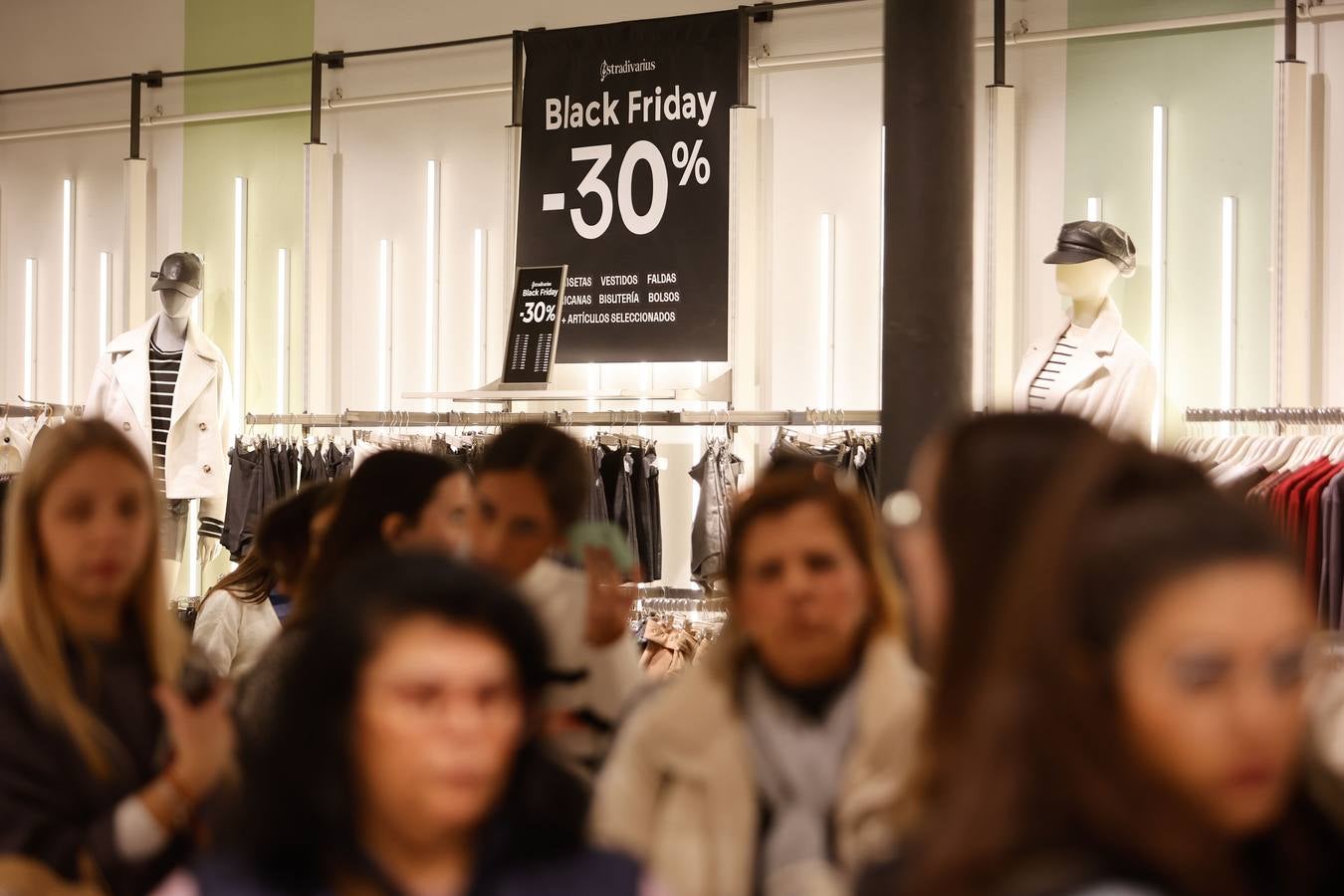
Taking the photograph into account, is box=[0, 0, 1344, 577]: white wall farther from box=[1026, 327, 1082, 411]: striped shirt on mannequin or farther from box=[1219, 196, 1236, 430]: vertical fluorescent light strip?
box=[1026, 327, 1082, 411]: striped shirt on mannequin

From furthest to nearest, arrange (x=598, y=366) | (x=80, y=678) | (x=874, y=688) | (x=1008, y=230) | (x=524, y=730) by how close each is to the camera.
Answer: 1. (x=598, y=366)
2. (x=1008, y=230)
3. (x=80, y=678)
4. (x=874, y=688)
5. (x=524, y=730)

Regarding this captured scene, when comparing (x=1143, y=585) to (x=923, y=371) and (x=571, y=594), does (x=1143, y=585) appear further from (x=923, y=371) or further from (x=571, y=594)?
(x=923, y=371)

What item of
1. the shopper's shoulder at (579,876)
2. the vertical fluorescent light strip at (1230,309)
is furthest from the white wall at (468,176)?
the shopper's shoulder at (579,876)

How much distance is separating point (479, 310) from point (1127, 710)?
6820mm

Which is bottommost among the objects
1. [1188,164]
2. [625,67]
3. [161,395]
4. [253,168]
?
[161,395]

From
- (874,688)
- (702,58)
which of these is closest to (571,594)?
(874,688)

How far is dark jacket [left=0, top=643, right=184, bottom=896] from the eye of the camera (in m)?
2.08

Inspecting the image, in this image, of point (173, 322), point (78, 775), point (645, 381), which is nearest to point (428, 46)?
point (173, 322)

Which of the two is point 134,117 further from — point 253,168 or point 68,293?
point 68,293

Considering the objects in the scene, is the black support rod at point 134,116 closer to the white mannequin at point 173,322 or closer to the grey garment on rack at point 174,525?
the white mannequin at point 173,322

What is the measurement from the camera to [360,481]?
2.83 metres

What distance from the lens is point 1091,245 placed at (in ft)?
19.2

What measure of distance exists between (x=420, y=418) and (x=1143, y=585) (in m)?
5.96

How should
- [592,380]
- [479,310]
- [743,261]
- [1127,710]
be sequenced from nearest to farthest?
1. [1127,710]
2. [743,261]
3. [592,380]
4. [479,310]
